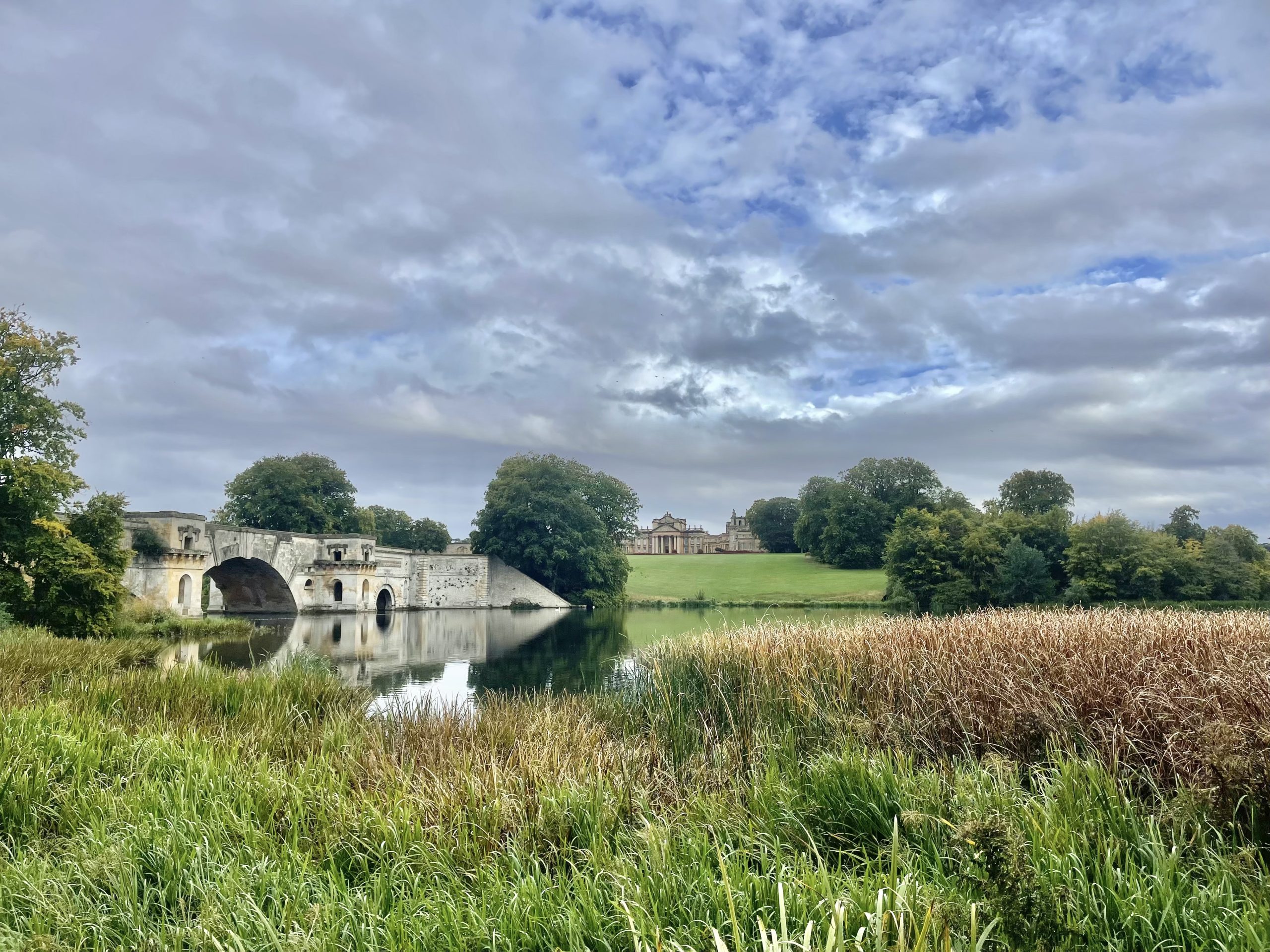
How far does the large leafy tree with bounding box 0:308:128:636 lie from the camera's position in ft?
67.8

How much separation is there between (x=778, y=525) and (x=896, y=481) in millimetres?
24588

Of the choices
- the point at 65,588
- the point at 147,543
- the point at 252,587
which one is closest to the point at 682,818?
the point at 65,588

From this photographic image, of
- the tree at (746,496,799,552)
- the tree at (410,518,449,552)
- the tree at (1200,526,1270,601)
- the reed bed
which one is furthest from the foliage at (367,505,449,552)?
the reed bed

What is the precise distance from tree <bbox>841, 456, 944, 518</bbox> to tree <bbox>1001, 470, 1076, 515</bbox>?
8.04 meters

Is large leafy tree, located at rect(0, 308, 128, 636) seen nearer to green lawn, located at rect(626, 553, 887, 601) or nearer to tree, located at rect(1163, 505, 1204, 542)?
green lawn, located at rect(626, 553, 887, 601)

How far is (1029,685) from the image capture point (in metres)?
6.35

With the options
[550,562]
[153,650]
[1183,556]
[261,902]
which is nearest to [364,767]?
[261,902]

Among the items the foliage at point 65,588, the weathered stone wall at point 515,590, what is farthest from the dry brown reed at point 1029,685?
the weathered stone wall at point 515,590

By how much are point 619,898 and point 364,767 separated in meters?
3.56

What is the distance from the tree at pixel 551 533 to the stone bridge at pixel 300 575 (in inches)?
53.5

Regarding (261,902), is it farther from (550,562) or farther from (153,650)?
(550,562)

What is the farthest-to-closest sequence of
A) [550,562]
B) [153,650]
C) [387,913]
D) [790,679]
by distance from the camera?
[550,562] < [153,650] < [790,679] < [387,913]

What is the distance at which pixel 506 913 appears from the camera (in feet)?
11.7

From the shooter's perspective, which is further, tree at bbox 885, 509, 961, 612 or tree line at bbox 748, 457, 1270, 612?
tree at bbox 885, 509, 961, 612
